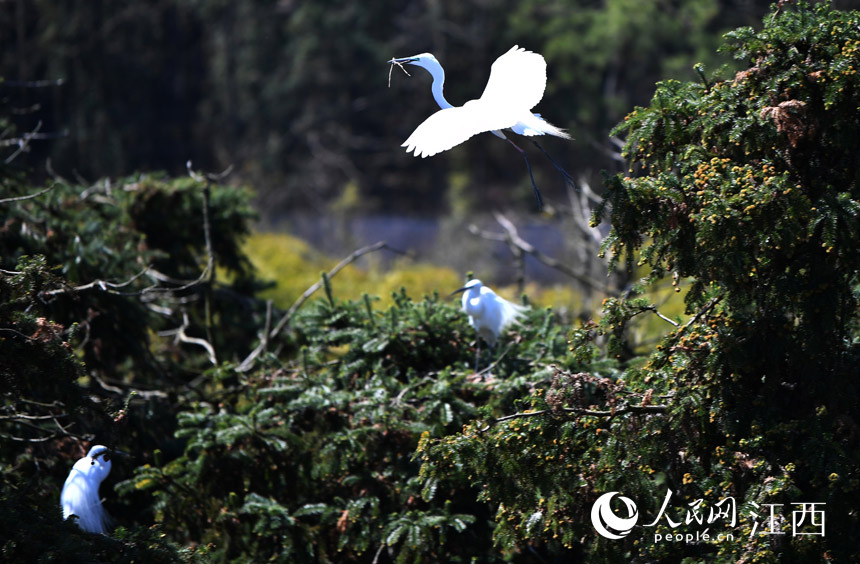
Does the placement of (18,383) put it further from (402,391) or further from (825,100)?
(825,100)

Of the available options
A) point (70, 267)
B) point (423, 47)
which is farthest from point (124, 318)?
point (423, 47)

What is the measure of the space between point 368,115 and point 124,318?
1914 centimetres

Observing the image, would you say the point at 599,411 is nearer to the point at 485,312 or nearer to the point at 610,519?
the point at 610,519

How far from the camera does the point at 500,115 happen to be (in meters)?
3.75

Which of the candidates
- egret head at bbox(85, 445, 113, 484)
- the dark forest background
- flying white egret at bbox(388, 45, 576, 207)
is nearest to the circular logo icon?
flying white egret at bbox(388, 45, 576, 207)

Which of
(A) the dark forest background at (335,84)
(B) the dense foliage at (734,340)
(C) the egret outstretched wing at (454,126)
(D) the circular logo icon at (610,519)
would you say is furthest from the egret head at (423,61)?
(A) the dark forest background at (335,84)

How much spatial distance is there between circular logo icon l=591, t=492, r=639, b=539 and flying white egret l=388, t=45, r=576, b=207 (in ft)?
4.43

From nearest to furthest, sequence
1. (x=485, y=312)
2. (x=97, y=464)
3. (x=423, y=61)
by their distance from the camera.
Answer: (x=423, y=61), (x=97, y=464), (x=485, y=312)

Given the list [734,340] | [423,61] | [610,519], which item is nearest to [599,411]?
[610,519]

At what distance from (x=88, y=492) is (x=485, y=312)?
2.38 m

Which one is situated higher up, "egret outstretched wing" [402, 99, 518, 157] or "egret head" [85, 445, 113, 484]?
"egret outstretched wing" [402, 99, 518, 157]

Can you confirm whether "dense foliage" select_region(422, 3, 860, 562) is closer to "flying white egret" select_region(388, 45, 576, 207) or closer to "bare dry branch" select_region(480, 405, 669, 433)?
"bare dry branch" select_region(480, 405, 669, 433)

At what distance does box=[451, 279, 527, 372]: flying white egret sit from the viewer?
5.40 metres

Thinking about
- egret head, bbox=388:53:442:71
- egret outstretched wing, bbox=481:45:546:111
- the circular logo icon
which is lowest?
the circular logo icon
